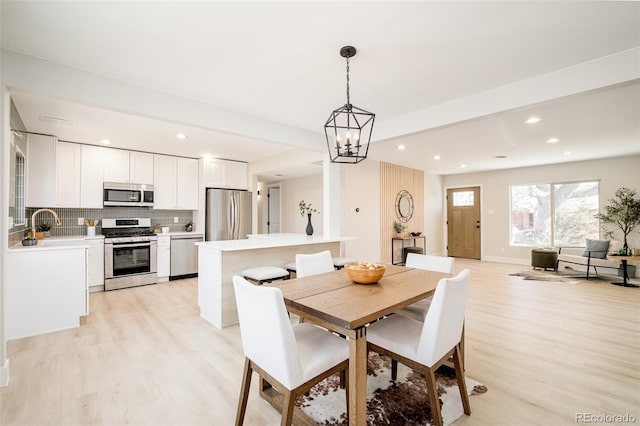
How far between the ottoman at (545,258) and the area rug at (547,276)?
6.7 inches

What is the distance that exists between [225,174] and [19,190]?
3.09 m

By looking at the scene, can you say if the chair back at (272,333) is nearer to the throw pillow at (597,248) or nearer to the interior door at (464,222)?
the throw pillow at (597,248)

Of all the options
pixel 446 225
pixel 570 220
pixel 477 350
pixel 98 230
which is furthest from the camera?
pixel 446 225

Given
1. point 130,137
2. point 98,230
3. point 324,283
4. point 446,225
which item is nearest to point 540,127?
point 324,283

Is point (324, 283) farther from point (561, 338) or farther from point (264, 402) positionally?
point (561, 338)

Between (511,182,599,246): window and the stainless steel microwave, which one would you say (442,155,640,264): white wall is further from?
the stainless steel microwave

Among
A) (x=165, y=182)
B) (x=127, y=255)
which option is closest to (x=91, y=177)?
(x=165, y=182)

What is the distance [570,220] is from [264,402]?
7.73 metres

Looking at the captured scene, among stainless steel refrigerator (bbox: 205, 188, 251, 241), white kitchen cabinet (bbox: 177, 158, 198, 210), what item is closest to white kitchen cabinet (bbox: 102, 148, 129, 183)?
white kitchen cabinet (bbox: 177, 158, 198, 210)

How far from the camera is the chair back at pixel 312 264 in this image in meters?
2.65

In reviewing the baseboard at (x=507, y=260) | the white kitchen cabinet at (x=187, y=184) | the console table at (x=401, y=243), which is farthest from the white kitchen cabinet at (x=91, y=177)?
the baseboard at (x=507, y=260)

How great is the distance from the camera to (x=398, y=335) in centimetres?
182

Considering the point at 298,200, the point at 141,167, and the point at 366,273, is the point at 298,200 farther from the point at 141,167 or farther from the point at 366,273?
the point at 366,273

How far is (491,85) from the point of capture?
8.95 ft
